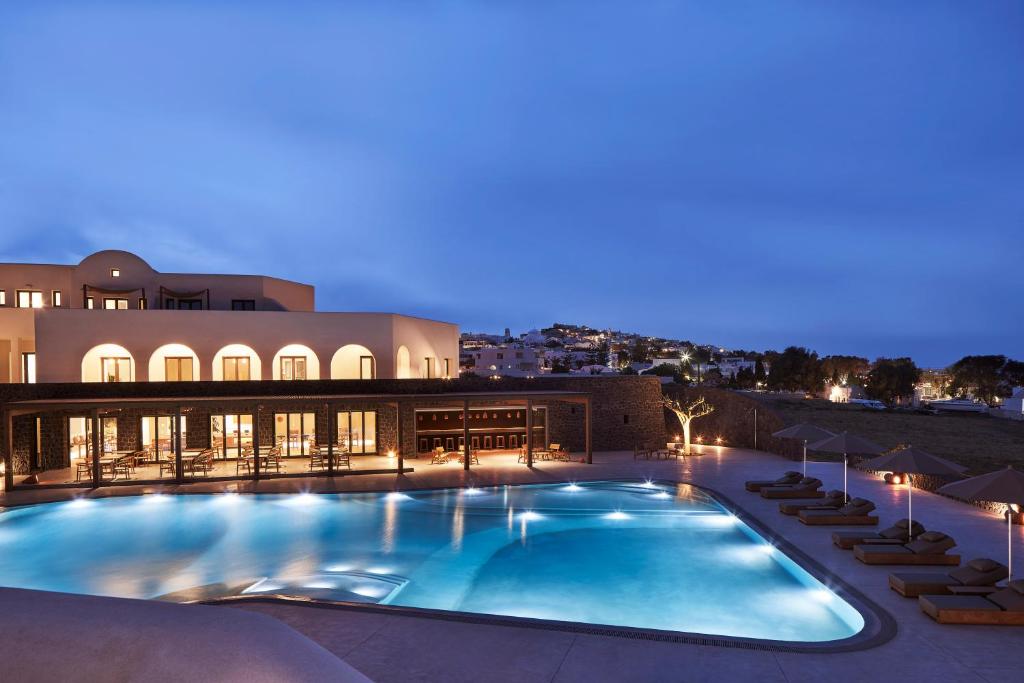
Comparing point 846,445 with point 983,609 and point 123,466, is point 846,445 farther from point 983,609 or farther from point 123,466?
point 123,466

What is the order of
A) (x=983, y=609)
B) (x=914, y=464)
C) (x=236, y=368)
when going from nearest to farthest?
1. (x=983, y=609)
2. (x=914, y=464)
3. (x=236, y=368)

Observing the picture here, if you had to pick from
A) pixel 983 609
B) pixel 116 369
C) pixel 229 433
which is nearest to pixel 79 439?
pixel 116 369

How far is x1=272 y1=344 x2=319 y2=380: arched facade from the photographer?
73.6 ft

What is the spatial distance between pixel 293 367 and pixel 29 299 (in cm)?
1302

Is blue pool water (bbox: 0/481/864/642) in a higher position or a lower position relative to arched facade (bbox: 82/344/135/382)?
lower

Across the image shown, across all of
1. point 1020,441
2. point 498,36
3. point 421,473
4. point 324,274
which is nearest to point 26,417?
point 421,473

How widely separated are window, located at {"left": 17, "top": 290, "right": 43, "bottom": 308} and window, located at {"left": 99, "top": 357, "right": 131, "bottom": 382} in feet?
24.1

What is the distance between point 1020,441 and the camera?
32844mm

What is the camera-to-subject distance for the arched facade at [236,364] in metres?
21.9

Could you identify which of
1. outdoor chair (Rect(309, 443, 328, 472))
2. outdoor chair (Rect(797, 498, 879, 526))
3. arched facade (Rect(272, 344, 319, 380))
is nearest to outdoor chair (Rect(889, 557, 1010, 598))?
outdoor chair (Rect(797, 498, 879, 526))

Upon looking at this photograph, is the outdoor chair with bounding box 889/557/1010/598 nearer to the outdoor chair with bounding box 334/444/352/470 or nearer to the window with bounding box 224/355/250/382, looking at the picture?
the outdoor chair with bounding box 334/444/352/470

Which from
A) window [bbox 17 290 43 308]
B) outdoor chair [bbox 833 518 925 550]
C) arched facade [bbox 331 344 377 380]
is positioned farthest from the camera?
window [bbox 17 290 43 308]

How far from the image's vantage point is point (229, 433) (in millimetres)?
21062

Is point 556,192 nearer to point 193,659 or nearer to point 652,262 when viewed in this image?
point 652,262
